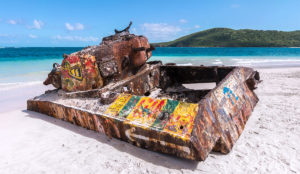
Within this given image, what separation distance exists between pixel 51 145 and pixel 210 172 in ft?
7.38

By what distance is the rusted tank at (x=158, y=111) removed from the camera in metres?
2.15

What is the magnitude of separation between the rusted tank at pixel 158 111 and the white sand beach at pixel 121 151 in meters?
0.14

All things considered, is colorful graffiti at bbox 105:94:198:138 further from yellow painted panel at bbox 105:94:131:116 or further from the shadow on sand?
the shadow on sand

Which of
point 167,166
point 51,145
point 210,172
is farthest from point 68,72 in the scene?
point 210,172

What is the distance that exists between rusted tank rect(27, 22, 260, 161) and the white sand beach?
0.47ft

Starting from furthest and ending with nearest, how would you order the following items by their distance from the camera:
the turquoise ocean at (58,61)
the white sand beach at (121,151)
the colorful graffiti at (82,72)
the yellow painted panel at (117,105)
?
the turquoise ocean at (58,61) → the colorful graffiti at (82,72) → the yellow painted panel at (117,105) → the white sand beach at (121,151)

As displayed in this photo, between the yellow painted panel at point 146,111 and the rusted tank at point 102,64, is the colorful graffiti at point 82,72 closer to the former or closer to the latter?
the rusted tank at point 102,64

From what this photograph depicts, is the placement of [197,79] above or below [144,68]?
below

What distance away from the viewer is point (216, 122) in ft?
7.72

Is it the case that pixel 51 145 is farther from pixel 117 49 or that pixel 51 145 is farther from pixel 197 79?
pixel 197 79

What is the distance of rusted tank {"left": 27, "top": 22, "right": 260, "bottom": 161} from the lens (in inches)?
84.8

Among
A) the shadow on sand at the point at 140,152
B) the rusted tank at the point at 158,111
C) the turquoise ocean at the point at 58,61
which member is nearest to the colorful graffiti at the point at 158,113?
the rusted tank at the point at 158,111

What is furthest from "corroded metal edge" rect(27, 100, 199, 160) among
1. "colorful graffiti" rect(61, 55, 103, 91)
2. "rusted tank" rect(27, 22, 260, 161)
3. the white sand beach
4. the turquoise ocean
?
the turquoise ocean

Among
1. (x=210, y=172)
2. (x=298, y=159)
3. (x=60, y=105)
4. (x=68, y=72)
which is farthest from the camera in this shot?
(x=68, y=72)
